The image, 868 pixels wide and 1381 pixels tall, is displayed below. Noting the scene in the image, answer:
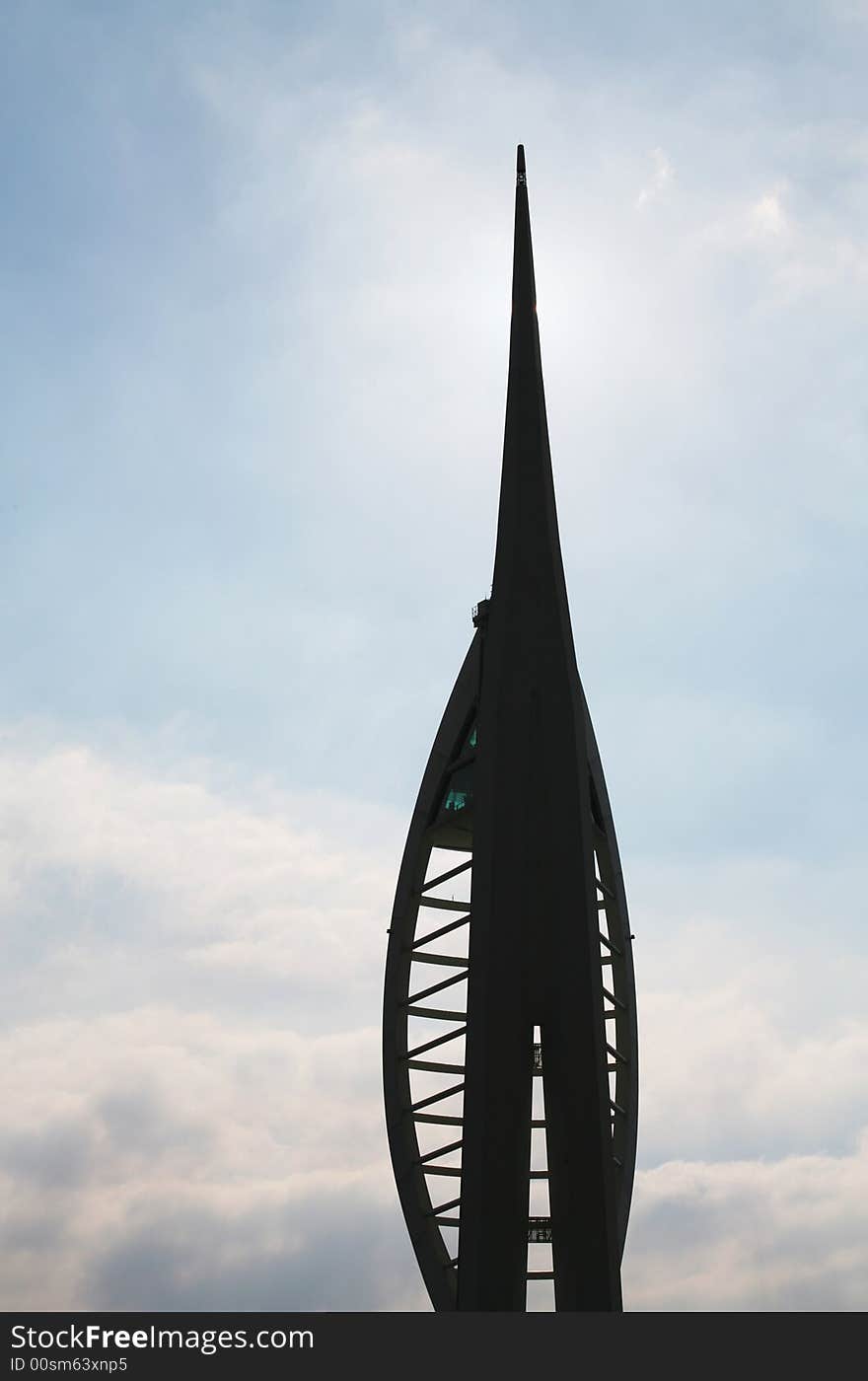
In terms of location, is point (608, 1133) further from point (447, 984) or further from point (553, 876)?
point (447, 984)

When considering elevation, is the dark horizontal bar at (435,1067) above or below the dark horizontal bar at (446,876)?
below

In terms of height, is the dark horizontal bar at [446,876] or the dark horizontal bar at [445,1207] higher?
the dark horizontal bar at [446,876]

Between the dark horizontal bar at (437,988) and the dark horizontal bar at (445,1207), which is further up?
the dark horizontal bar at (437,988)

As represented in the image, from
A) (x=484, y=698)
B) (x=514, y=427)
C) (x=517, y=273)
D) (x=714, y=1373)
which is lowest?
(x=714, y=1373)

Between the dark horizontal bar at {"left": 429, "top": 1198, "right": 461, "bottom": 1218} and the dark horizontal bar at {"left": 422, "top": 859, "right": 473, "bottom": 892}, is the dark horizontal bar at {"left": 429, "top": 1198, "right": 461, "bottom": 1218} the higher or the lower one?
the lower one

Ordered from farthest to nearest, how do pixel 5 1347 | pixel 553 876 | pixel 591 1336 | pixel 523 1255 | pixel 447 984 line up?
pixel 447 984, pixel 553 876, pixel 523 1255, pixel 591 1336, pixel 5 1347

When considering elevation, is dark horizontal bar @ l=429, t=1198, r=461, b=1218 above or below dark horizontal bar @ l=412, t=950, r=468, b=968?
below

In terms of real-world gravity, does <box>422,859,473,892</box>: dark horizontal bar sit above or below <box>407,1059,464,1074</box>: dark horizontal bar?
above

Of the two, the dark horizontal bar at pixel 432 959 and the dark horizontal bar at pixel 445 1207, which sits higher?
the dark horizontal bar at pixel 432 959

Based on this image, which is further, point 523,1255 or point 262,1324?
point 523,1255

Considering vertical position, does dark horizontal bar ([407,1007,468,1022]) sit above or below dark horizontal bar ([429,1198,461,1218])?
above

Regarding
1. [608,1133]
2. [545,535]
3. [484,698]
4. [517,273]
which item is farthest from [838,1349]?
[517,273]

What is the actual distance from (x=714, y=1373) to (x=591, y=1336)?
1.50m

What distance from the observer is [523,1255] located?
89.4ft
